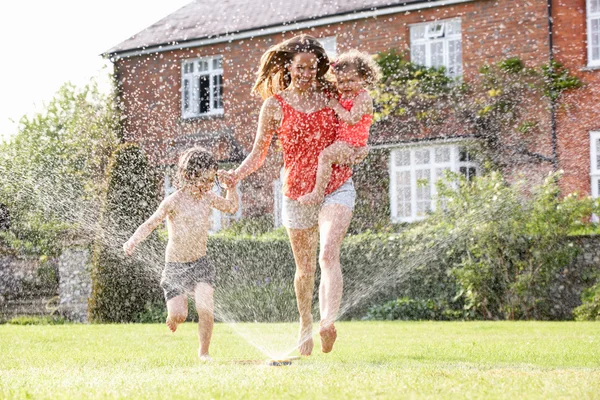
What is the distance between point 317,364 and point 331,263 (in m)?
0.67

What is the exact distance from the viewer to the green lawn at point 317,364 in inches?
167

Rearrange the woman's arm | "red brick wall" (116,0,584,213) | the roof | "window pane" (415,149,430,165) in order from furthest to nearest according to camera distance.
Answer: the roof < "window pane" (415,149,430,165) < "red brick wall" (116,0,584,213) < the woman's arm

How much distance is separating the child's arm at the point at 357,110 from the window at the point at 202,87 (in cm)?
1616

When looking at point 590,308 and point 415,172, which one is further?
point 415,172

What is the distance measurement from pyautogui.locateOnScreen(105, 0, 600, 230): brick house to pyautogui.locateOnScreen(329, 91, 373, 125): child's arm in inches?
411

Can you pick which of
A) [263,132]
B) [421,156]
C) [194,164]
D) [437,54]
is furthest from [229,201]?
[437,54]

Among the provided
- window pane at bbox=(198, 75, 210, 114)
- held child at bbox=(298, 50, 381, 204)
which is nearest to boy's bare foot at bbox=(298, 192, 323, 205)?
held child at bbox=(298, 50, 381, 204)

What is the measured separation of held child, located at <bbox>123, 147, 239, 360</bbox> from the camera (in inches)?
251

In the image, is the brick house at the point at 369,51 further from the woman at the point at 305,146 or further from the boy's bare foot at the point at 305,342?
the boy's bare foot at the point at 305,342

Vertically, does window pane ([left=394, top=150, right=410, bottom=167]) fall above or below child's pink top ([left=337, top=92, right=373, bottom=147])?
above

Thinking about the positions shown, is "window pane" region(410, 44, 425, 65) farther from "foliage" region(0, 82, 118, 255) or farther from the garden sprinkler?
the garden sprinkler

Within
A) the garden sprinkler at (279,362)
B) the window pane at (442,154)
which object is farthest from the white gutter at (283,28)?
the garden sprinkler at (279,362)

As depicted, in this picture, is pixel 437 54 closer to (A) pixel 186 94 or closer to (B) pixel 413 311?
(A) pixel 186 94

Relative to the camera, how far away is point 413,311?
13289 mm
